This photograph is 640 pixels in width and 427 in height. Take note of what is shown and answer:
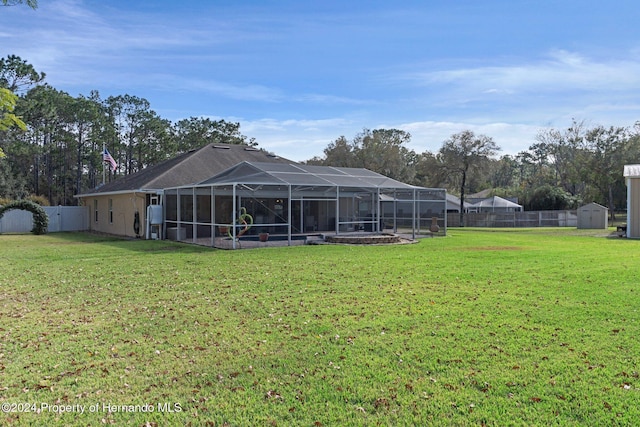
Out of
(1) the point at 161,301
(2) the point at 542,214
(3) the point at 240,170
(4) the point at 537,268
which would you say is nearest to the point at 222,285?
(1) the point at 161,301

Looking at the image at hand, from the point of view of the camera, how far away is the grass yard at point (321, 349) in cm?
336

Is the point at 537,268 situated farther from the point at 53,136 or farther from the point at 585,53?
the point at 53,136

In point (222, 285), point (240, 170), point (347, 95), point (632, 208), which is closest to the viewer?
point (222, 285)

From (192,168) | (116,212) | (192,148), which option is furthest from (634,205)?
(192,148)

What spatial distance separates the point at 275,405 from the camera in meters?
3.42

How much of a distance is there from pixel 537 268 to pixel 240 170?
456 inches

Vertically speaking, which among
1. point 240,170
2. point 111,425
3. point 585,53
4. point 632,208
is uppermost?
point 585,53

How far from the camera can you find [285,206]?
22219 millimetres

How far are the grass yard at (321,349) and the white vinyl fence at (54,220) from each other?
60.6ft

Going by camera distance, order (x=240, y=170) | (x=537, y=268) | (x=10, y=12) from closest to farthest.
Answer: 1. (x=10, y=12)
2. (x=537, y=268)
3. (x=240, y=170)

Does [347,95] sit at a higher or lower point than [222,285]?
higher

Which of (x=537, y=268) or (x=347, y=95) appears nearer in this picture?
(x=537, y=268)

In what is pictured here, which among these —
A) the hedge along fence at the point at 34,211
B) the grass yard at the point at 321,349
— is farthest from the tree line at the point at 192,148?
the grass yard at the point at 321,349

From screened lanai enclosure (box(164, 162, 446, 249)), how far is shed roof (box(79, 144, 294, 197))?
132 cm
